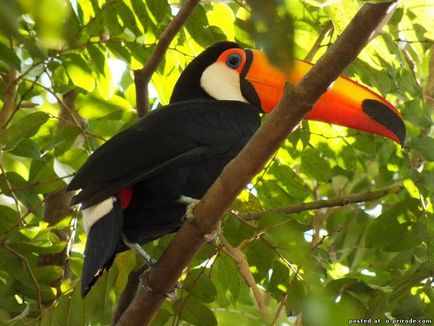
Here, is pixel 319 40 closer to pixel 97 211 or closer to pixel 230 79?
pixel 230 79

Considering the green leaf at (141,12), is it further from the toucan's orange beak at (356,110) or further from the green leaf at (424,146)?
the green leaf at (424,146)

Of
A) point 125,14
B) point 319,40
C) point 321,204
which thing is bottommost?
point 321,204

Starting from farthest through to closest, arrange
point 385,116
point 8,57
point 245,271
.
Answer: point 385,116 < point 245,271 < point 8,57

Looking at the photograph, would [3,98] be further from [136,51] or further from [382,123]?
[382,123]

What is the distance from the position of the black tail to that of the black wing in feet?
0.34

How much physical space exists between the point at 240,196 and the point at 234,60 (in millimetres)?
846

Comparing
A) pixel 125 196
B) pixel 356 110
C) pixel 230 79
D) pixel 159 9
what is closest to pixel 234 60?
pixel 230 79

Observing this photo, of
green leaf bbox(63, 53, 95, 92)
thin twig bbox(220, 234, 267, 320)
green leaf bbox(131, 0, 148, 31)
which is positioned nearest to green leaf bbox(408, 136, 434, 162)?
thin twig bbox(220, 234, 267, 320)

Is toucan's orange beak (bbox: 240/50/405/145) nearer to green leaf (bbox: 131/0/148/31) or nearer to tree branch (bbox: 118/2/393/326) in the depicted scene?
green leaf (bbox: 131/0/148/31)

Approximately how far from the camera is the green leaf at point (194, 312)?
2.59 metres

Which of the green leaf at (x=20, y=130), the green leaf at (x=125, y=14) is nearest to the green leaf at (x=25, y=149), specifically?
the green leaf at (x=20, y=130)

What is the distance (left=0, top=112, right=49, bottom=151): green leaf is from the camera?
8.81ft

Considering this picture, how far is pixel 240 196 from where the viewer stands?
277 cm

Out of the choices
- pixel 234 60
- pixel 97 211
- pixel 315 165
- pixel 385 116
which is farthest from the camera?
pixel 315 165
